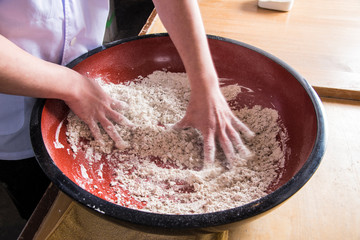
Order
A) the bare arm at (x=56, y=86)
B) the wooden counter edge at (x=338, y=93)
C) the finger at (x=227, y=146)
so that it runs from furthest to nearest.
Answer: the wooden counter edge at (x=338, y=93) < the finger at (x=227, y=146) < the bare arm at (x=56, y=86)

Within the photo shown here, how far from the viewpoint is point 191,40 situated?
65 centimetres

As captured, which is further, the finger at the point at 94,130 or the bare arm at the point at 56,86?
the finger at the point at 94,130

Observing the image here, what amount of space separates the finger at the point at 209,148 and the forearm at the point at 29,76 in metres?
0.29

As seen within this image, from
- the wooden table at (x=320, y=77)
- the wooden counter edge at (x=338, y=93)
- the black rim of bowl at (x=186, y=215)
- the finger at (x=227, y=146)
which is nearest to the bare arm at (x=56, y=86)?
the black rim of bowl at (x=186, y=215)

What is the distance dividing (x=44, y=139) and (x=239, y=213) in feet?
1.14

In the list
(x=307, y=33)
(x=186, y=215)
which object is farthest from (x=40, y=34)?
(x=307, y=33)

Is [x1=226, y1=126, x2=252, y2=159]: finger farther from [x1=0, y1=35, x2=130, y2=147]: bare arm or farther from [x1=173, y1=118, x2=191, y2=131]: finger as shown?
[x1=0, y1=35, x2=130, y2=147]: bare arm

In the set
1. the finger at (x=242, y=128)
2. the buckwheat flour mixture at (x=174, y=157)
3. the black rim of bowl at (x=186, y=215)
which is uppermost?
the black rim of bowl at (x=186, y=215)

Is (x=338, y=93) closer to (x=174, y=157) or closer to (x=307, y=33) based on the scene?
(x=307, y=33)

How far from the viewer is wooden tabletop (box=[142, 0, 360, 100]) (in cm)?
83

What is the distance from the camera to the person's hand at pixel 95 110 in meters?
0.62

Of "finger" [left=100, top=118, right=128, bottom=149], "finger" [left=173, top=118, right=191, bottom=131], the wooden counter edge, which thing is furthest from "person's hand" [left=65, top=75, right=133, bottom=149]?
the wooden counter edge

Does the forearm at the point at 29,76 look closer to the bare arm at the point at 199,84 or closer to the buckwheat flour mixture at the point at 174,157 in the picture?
the buckwheat flour mixture at the point at 174,157

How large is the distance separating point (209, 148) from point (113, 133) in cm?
21
